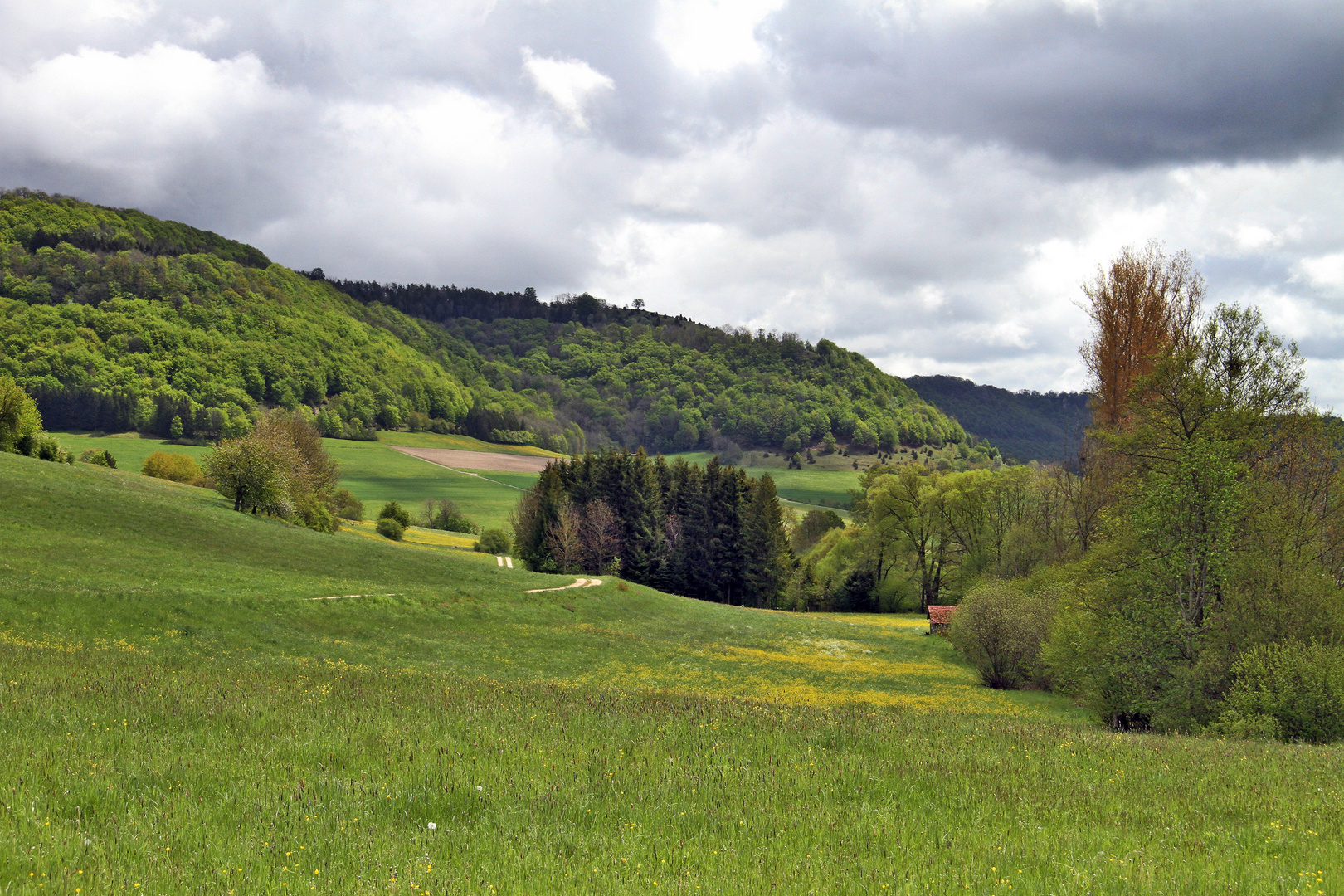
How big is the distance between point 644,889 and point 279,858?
9.16ft

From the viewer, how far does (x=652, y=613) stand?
55469mm

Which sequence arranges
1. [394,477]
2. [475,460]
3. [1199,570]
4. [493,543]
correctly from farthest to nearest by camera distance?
1. [475,460]
2. [394,477]
3. [493,543]
4. [1199,570]

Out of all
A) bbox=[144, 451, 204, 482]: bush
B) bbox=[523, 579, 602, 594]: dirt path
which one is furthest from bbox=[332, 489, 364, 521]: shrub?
bbox=[523, 579, 602, 594]: dirt path

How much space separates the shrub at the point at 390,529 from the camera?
286ft

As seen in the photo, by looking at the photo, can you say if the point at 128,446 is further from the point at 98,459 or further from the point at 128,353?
the point at 98,459

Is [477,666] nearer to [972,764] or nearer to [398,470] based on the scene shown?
[972,764]

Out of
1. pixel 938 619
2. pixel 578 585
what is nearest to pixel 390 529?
pixel 578 585

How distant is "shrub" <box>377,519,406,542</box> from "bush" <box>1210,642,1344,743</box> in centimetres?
8123

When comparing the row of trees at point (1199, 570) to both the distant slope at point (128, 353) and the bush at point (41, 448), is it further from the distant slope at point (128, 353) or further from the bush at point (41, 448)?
the distant slope at point (128, 353)

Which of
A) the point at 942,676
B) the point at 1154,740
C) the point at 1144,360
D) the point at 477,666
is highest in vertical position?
the point at 1144,360

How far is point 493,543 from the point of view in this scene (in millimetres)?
95438

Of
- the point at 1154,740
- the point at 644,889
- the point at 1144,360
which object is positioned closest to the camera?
the point at 644,889

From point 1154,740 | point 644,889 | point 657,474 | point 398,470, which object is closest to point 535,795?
point 644,889

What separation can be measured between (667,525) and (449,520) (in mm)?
40292
